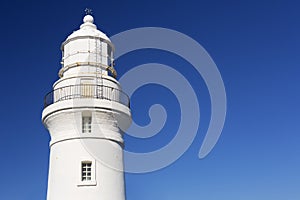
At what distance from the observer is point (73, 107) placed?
55.7 ft

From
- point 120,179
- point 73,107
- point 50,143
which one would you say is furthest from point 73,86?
point 120,179

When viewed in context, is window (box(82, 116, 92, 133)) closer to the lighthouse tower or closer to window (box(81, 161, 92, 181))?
the lighthouse tower

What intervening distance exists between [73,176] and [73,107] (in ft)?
7.71

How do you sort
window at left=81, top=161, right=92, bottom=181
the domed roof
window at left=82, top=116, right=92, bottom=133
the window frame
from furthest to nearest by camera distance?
1. the domed roof
2. window at left=82, top=116, right=92, bottom=133
3. window at left=81, top=161, right=92, bottom=181
4. the window frame

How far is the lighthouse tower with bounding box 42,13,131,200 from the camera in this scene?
16.6 meters

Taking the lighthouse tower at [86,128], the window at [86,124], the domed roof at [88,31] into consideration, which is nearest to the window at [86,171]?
the lighthouse tower at [86,128]

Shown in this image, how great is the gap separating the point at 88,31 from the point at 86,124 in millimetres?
3758

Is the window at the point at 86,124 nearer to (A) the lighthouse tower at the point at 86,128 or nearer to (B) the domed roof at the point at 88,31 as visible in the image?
(A) the lighthouse tower at the point at 86,128

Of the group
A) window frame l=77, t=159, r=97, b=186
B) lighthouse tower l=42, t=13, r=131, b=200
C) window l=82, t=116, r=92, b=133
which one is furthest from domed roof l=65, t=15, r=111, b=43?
window frame l=77, t=159, r=97, b=186

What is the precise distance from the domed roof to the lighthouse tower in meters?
0.17

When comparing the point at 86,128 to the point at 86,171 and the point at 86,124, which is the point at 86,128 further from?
the point at 86,171

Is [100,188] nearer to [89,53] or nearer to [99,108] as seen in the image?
[99,108]

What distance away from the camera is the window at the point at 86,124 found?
17234 mm

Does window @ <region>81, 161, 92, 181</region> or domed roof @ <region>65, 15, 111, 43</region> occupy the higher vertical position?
domed roof @ <region>65, 15, 111, 43</region>
